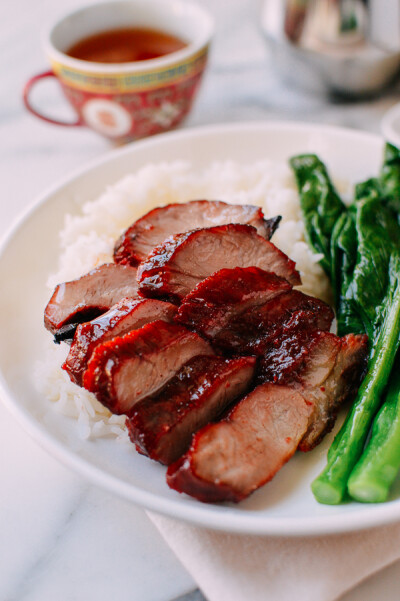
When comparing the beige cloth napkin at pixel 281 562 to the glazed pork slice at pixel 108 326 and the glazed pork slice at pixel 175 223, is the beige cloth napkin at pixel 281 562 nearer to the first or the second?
the glazed pork slice at pixel 108 326

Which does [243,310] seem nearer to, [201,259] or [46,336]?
[201,259]

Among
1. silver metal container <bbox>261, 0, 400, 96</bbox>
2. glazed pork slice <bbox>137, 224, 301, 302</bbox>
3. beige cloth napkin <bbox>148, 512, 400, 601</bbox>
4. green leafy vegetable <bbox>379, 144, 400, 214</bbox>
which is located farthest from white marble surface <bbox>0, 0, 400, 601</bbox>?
silver metal container <bbox>261, 0, 400, 96</bbox>

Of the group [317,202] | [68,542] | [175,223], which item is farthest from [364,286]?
[68,542]

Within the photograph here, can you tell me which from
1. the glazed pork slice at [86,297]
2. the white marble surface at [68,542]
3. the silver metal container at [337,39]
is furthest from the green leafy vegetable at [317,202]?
the white marble surface at [68,542]

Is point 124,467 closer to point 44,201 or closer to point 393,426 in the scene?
point 393,426

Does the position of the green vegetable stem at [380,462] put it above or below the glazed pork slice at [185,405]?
below

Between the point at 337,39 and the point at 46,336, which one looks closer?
the point at 46,336
